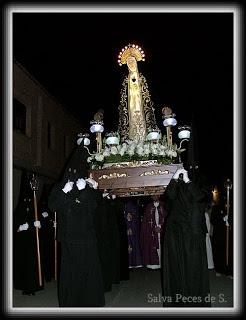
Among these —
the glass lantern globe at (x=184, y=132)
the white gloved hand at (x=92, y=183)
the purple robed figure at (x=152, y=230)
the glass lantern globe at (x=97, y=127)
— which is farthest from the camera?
the purple robed figure at (x=152, y=230)

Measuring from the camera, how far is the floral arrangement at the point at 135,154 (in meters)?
6.71

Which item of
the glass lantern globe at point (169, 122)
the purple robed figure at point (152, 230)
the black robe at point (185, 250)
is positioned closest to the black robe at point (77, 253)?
the black robe at point (185, 250)

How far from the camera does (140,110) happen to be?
8.30 m

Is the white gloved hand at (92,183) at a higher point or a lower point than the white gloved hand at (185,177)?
lower

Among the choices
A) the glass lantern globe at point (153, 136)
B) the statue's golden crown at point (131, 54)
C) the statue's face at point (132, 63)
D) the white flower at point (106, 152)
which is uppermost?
the statue's golden crown at point (131, 54)

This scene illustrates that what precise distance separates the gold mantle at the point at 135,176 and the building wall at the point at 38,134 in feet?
19.8

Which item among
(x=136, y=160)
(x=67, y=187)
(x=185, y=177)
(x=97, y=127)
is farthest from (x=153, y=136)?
(x=67, y=187)

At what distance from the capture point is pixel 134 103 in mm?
8336

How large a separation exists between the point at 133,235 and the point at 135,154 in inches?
189

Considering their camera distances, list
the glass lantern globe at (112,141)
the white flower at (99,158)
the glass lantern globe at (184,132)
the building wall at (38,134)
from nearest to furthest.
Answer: the white flower at (99,158) → the glass lantern globe at (184,132) → the glass lantern globe at (112,141) → the building wall at (38,134)

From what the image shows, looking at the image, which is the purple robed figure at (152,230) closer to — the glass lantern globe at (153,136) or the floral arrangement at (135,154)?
the glass lantern globe at (153,136)

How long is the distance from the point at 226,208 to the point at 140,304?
11.9ft

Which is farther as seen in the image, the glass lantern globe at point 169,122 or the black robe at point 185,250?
the glass lantern globe at point 169,122

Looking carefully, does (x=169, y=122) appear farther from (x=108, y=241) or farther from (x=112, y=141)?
(x=108, y=241)
